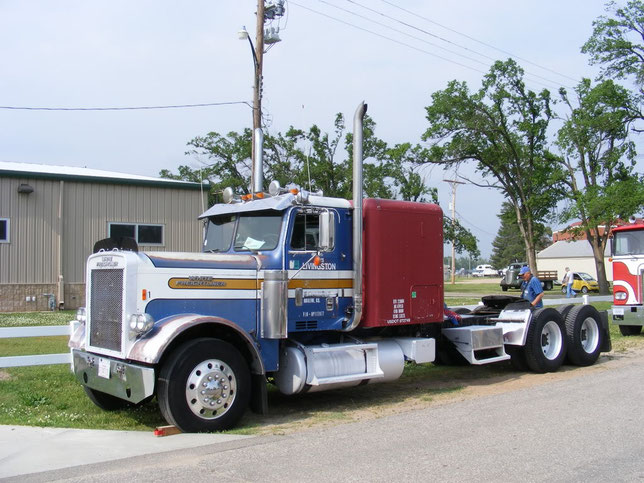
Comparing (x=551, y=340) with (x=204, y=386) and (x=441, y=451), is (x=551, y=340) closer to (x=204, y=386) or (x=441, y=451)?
(x=441, y=451)

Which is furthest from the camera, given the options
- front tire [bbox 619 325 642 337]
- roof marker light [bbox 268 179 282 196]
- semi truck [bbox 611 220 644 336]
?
front tire [bbox 619 325 642 337]

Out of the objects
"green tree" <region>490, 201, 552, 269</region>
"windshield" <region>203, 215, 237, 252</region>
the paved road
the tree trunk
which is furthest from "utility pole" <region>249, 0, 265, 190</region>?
"green tree" <region>490, 201, 552, 269</region>

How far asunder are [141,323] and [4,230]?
634 inches

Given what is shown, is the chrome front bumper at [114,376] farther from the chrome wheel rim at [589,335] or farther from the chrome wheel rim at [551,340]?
the chrome wheel rim at [589,335]

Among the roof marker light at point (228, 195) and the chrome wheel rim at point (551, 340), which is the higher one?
the roof marker light at point (228, 195)

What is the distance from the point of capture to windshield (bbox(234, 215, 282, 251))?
8.19 meters

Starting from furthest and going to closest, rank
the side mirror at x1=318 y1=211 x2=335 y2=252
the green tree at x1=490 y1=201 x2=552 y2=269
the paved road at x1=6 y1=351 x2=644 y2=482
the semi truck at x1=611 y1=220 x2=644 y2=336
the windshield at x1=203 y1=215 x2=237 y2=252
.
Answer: the green tree at x1=490 y1=201 x2=552 y2=269 → the semi truck at x1=611 y1=220 x2=644 y2=336 → the windshield at x1=203 y1=215 x2=237 y2=252 → the side mirror at x1=318 y1=211 x2=335 y2=252 → the paved road at x1=6 y1=351 x2=644 y2=482

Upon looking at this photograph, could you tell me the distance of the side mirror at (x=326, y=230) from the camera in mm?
7789

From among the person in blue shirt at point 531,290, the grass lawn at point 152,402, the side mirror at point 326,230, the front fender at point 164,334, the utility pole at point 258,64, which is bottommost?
the grass lawn at point 152,402

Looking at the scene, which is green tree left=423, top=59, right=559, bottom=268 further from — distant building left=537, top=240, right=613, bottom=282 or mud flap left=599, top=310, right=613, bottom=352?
distant building left=537, top=240, right=613, bottom=282

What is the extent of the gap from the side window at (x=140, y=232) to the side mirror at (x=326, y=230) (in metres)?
15.4

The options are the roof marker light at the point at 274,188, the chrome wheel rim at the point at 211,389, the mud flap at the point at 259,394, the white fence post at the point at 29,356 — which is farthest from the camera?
the white fence post at the point at 29,356

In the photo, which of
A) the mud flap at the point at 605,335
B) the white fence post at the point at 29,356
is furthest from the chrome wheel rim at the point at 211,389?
the mud flap at the point at 605,335

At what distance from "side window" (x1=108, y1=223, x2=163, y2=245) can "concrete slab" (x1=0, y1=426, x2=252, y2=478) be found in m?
15.3
